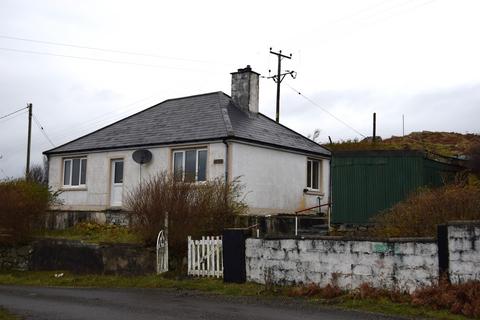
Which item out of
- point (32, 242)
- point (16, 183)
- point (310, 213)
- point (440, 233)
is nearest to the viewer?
point (440, 233)

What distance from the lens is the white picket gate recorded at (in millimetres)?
15578

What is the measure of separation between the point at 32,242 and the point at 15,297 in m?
6.63

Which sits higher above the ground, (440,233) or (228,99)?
(228,99)

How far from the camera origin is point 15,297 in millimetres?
14242

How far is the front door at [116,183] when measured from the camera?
1021 inches

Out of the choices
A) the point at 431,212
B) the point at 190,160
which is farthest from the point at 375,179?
the point at 190,160

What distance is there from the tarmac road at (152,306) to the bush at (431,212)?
2.84m

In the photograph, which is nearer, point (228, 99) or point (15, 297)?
point (15, 297)

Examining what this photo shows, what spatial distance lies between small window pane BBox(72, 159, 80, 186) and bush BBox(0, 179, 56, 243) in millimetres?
5517

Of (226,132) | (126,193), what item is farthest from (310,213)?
(126,193)

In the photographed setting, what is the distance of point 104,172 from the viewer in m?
26.2

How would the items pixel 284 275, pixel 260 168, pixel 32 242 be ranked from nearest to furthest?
pixel 284 275 → pixel 32 242 → pixel 260 168

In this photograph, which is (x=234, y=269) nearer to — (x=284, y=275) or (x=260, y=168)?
(x=284, y=275)

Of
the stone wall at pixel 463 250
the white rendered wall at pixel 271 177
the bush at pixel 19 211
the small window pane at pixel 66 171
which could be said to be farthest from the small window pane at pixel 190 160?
the stone wall at pixel 463 250
